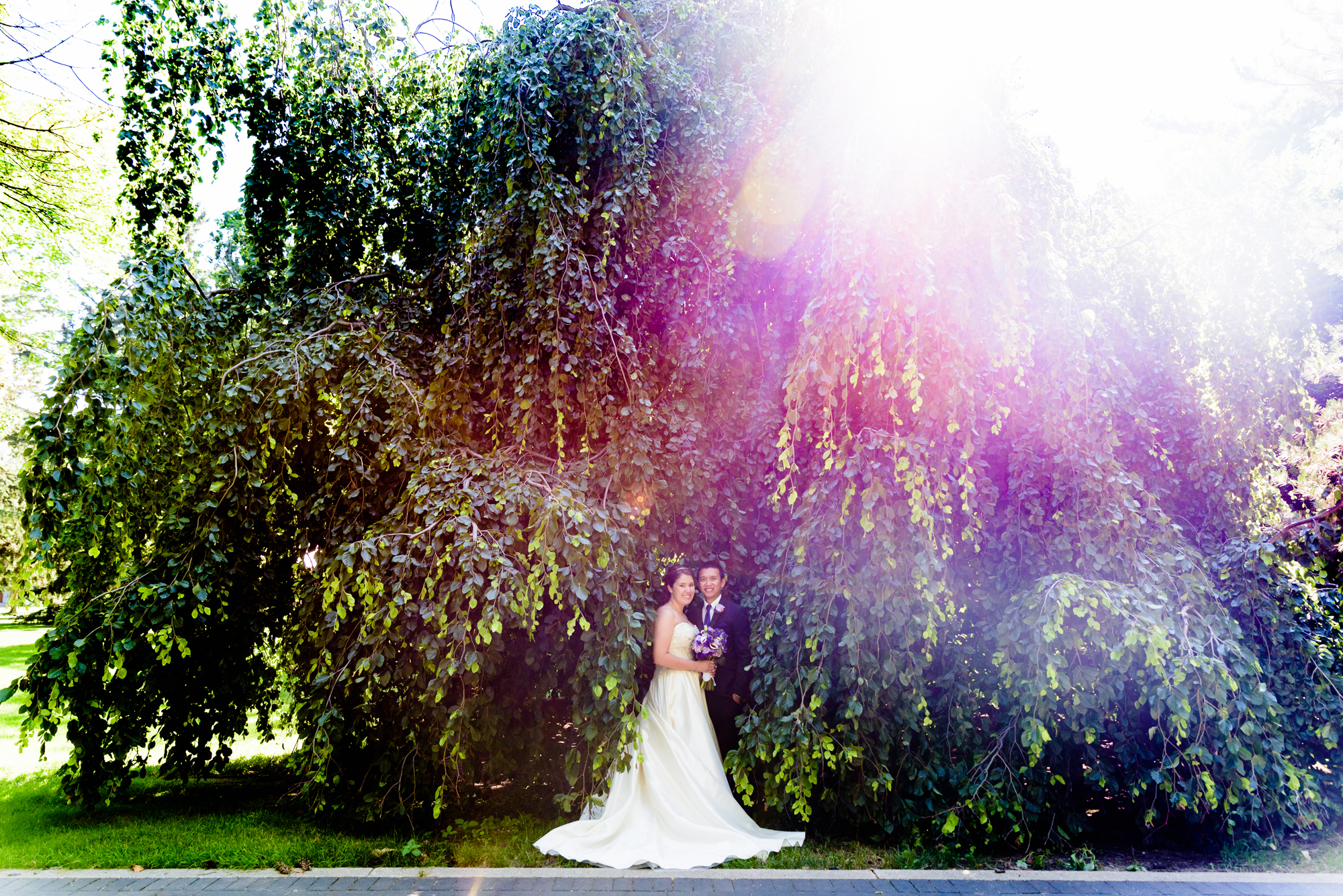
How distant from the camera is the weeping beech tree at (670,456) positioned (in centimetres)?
459

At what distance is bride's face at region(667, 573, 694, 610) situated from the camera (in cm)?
567

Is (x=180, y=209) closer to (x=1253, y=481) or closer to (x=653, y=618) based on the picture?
(x=653, y=618)

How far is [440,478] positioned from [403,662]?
4.27ft

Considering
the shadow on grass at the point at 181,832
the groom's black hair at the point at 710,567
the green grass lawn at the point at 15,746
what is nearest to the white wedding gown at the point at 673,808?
the groom's black hair at the point at 710,567

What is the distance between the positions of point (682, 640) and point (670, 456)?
4.66 feet

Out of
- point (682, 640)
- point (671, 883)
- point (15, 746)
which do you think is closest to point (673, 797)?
point (671, 883)

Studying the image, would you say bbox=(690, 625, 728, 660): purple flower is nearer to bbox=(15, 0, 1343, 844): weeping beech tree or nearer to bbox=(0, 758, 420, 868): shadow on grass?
bbox=(15, 0, 1343, 844): weeping beech tree

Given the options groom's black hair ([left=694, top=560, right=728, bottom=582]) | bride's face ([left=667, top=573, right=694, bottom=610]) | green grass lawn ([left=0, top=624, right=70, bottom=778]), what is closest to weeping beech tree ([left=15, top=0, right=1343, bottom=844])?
groom's black hair ([left=694, top=560, right=728, bottom=582])

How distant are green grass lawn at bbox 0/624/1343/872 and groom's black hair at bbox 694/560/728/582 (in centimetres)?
197

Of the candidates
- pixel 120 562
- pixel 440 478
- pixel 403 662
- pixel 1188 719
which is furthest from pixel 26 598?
pixel 1188 719

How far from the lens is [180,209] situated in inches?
243

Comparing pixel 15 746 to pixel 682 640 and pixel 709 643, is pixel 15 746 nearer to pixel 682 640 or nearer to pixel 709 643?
pixel 682 640

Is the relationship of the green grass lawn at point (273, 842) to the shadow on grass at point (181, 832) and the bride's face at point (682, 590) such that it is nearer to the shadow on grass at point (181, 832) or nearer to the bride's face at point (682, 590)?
the shadow on grass at point (181, 832)

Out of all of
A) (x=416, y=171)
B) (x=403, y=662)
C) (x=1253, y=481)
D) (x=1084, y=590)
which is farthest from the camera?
(x=416, y=171)
